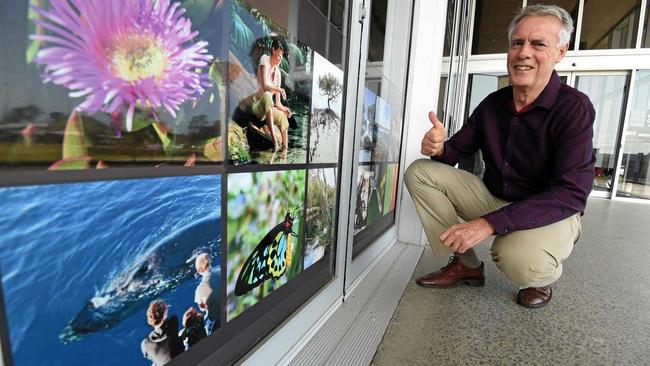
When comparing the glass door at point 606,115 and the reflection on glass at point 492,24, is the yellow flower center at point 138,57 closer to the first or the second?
the reflection on glass at point 492,24

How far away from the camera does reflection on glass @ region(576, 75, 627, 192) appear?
5477mm

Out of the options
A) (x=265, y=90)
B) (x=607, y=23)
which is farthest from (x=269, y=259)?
(x=607, y=23)

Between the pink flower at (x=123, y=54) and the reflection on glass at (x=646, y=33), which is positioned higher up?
the reflection on glass at (x=646, y=33)

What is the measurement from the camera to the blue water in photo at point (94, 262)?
1.22ft

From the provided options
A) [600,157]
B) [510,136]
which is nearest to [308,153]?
[510,136]

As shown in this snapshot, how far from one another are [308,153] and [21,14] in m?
0.65

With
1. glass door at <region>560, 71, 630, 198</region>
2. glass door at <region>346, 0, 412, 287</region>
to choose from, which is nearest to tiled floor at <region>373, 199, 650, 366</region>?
glass door at <region>346, 0, 412, 287</region>

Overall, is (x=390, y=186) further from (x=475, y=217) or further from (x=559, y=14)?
(x=559, y=14)

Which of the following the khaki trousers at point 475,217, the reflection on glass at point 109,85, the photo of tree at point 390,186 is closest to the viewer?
the reflection on glass at point 109,85

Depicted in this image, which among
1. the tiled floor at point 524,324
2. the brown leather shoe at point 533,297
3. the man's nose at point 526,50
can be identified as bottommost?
the tiled floor at point 524,324

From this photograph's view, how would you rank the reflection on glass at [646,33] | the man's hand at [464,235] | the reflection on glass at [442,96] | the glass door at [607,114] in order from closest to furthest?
the man's hand at [464,235]
the reflection on glass at [442,96]
the reflection on glass at [646,33]
the glass door at [607,114]

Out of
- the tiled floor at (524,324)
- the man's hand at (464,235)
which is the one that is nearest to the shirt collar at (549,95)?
the man's hand at (464,235)

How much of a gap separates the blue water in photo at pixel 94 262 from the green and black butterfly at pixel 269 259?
0.52ft

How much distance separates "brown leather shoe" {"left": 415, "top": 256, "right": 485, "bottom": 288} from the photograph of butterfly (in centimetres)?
72
